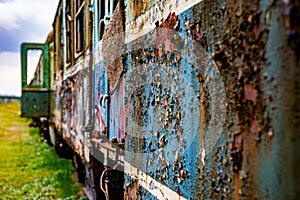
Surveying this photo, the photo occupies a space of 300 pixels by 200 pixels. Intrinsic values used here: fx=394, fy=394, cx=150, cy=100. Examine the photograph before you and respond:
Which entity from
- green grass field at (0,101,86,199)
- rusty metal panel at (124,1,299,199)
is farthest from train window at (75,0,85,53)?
rusty metal panel at (124,1,299,199)

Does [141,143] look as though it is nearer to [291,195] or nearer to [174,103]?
[174,103]

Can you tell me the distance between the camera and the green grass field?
7508mm

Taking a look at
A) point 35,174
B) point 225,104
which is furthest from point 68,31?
point 225,104

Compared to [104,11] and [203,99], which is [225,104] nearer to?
[203,99]

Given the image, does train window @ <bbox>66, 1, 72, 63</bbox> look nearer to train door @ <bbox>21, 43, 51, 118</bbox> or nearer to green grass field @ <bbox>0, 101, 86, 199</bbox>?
green grass field @ <bbox>0, 101, 86, 199</bbox>

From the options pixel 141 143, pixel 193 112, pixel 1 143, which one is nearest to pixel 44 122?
pixel 1 143

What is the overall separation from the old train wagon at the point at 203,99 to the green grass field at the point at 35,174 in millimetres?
4300

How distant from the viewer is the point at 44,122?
14.5 m

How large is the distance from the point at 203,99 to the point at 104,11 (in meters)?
2.77

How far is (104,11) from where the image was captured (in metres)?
4.15

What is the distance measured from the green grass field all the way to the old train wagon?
4300mm

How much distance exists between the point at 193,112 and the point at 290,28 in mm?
769

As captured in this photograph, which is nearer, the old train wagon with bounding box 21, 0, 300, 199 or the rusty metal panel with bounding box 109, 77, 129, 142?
the old train wagon with bounding box 21, 0, 300, 199

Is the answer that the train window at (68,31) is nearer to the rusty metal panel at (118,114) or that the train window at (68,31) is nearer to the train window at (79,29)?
the train window at (79,29)
